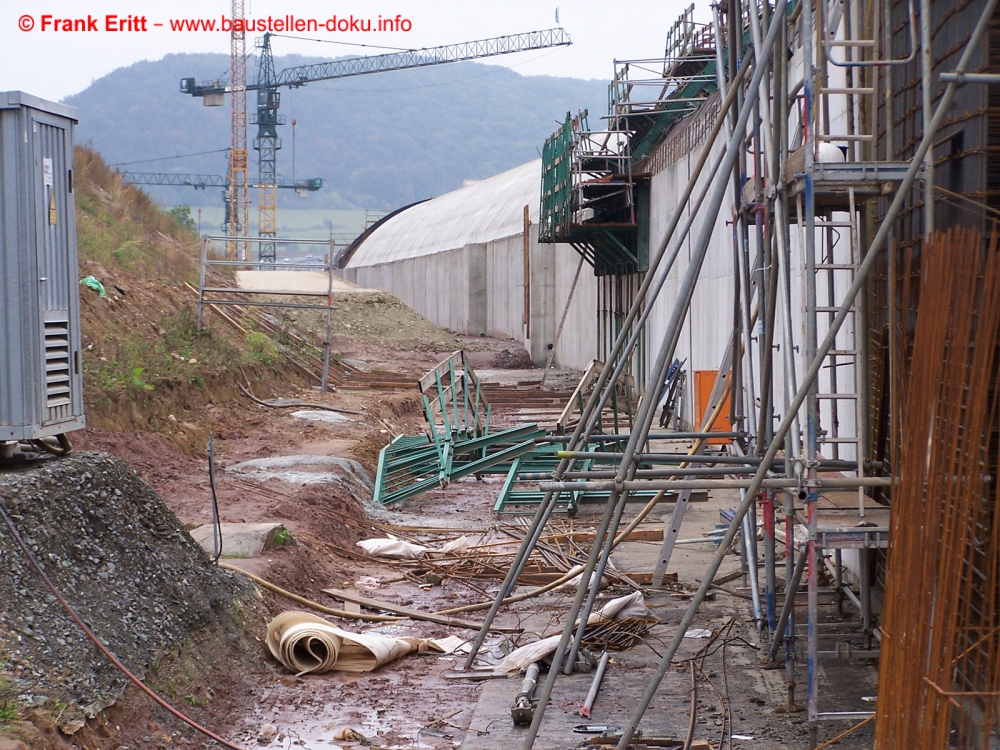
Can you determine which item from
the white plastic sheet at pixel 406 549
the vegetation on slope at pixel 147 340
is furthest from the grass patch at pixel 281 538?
the vegetation on slope at pixel 147 340

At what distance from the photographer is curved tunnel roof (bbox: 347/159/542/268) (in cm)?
4100

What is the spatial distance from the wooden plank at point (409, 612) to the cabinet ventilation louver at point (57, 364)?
283 centimetres

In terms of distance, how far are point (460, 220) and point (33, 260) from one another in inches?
1644

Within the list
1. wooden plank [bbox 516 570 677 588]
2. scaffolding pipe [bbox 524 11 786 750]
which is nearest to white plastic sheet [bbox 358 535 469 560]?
wooden plank [bbox 516 570 677 588]

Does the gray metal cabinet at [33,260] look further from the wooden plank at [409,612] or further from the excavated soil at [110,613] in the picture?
the wooden plank at [409,612]

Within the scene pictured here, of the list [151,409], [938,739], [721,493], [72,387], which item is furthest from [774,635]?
[151,409]

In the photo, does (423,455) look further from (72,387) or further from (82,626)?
(82,626)

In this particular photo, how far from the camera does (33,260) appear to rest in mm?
6496

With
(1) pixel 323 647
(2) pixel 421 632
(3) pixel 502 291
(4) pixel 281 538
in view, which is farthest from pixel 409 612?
(3) pixel 502 291

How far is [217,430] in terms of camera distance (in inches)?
608

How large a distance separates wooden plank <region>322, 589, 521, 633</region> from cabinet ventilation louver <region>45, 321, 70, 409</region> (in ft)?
9.27

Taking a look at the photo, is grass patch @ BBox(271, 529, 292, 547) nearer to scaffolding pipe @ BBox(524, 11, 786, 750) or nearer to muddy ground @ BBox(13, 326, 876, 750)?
muddy ground @ BBox(13, 326, 876, 750)

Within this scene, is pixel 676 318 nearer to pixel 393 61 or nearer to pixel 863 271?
pixel 863 271

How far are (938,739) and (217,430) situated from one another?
42.8ft
